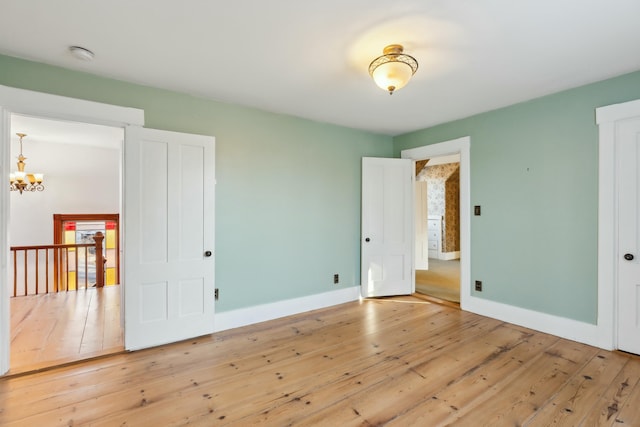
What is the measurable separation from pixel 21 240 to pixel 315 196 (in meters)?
5.60

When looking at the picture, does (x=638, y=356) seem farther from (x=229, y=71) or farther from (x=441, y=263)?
(x=441, y=263)

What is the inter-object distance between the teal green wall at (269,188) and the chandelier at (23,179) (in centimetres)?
352

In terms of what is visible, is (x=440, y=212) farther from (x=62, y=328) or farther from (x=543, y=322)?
(x=62, y=328)

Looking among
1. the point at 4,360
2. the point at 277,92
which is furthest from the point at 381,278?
the point at 4,360

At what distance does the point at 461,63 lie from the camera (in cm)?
247

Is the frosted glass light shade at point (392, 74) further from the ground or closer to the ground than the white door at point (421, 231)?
further from the ground

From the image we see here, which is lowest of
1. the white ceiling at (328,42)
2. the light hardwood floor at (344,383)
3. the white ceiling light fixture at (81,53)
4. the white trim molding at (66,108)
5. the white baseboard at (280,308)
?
the light hardwood floor at (344,383)

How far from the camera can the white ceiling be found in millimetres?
1821

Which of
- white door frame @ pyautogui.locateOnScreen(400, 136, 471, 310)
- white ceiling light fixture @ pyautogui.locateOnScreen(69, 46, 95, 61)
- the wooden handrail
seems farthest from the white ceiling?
the wooden handrail

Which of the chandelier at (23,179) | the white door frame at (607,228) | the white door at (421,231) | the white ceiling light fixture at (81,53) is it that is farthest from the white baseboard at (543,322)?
the chandelier at (23,179)

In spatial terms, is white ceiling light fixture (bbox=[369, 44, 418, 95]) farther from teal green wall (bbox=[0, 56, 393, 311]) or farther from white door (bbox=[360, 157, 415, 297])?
white door (bbox=[360, 157, 415, 297])

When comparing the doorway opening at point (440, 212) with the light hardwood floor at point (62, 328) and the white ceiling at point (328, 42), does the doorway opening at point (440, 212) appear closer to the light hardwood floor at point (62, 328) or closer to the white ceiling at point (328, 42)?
the white ceiling at point (328, 42)

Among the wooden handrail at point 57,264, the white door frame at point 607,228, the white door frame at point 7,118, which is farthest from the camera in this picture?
the wooden handrail at point 57,264

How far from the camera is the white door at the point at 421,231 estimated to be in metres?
6.66
